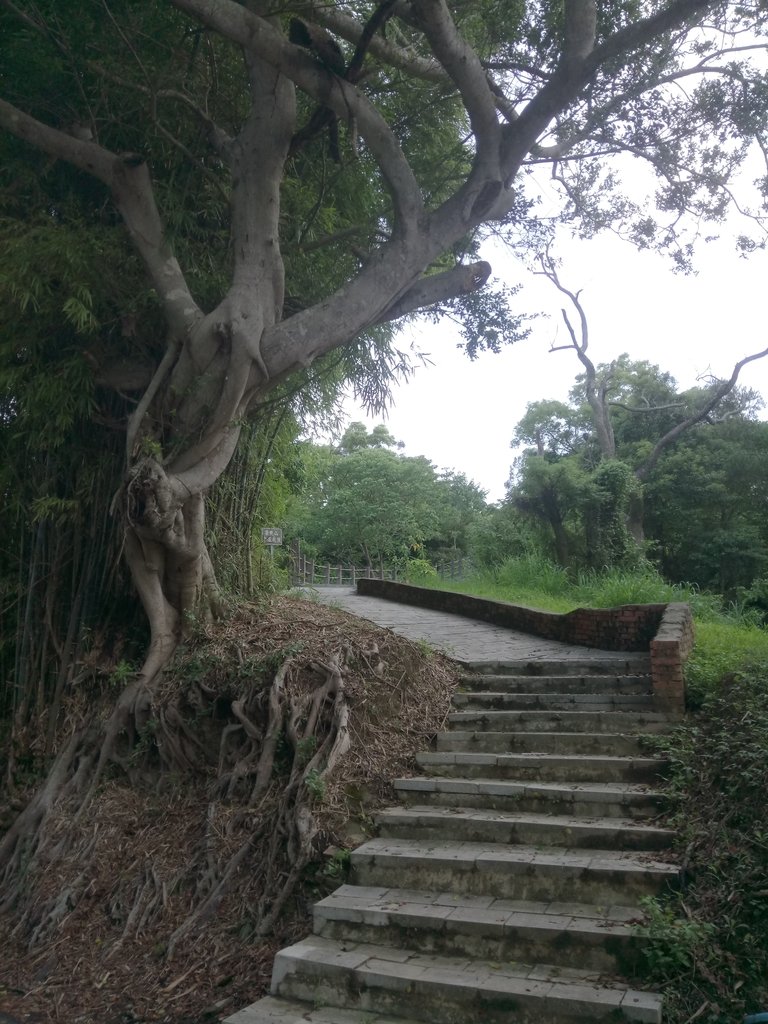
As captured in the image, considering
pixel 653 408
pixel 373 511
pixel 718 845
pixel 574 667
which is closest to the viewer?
pixel 718 845

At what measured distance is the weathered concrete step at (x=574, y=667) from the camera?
729 cm

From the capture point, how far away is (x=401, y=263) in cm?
781

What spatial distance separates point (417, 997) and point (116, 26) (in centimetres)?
685

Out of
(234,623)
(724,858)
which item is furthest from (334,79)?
(724,858)

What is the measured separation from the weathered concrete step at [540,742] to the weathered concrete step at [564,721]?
60 millimetres

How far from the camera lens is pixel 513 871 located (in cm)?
492

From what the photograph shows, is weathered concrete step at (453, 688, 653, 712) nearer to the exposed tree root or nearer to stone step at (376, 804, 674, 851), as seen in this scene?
the exposed tree root

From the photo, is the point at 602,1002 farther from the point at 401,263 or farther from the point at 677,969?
the point at 401,263

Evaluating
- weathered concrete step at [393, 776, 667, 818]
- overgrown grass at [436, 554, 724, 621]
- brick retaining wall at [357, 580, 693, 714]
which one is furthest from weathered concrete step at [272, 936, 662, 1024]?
overgrown grass at [436, 554, 724, 621]

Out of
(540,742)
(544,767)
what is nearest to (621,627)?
(540,742)

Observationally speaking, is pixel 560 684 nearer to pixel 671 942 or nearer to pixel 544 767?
pixel 544 767

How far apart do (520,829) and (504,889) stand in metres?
0.46

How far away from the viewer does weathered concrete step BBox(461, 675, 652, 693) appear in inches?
270

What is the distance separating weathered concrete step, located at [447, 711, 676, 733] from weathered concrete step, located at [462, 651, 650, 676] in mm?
854
